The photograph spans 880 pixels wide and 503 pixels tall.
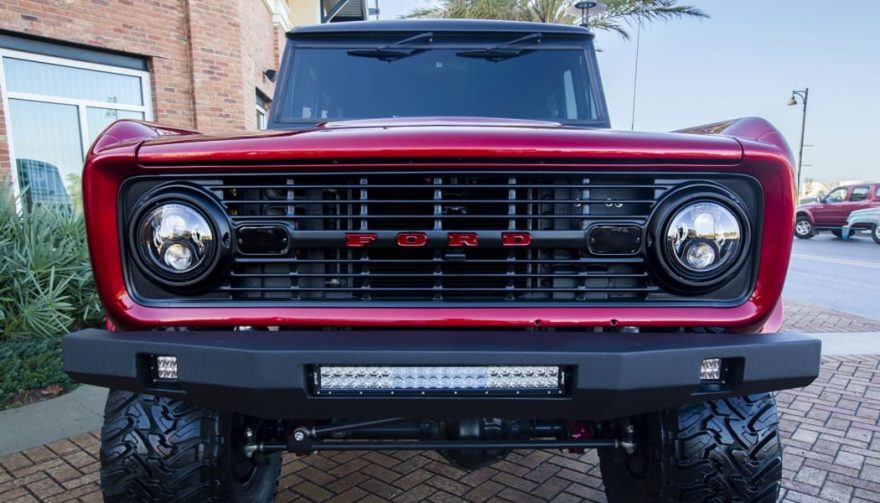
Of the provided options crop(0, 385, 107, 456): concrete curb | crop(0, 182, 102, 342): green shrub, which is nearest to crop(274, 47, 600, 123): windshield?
crop(0, 385, 107, 456): concrete curb

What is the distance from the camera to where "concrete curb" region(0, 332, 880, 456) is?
3.05 meters

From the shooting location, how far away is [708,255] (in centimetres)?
163

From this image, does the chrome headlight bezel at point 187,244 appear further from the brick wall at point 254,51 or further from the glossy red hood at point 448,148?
the brick wall at point 254,51

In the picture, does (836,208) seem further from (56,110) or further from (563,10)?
(56,110)

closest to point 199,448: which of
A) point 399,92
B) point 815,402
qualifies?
point 399,92

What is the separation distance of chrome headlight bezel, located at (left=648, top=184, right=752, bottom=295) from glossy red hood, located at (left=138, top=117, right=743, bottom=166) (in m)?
0.11

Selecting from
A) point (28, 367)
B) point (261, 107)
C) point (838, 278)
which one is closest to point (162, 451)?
point (28, 367)

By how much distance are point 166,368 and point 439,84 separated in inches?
75.9

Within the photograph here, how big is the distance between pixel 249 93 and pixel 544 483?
8443mm

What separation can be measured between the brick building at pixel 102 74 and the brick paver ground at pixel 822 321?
6935 mm

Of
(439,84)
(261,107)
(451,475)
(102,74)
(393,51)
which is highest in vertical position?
(261,107)

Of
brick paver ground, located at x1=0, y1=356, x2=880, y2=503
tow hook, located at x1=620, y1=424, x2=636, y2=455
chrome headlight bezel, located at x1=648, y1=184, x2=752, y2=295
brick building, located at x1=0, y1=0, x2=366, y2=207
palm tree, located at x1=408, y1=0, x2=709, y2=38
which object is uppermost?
palm tree, located at x1=408, y1=0, x2=709, y2=38

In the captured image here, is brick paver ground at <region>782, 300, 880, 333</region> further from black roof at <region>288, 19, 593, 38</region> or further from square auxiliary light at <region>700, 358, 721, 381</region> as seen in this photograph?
square auxiliary light at <region>700, 358, 721, 381</region>

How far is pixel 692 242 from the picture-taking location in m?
1.62
